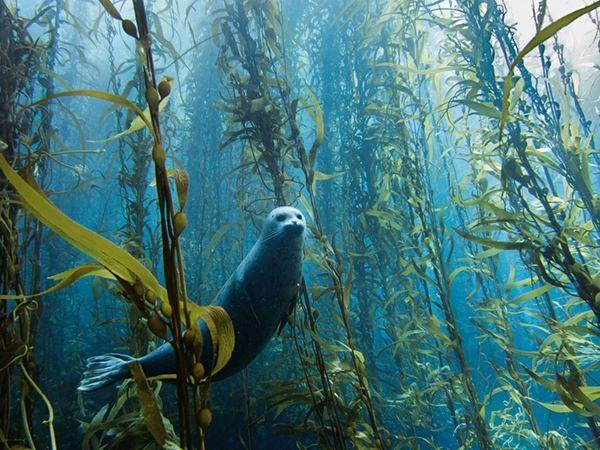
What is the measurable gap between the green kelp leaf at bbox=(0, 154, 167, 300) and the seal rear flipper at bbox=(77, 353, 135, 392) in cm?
122

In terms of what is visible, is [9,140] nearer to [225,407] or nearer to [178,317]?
[178,317]

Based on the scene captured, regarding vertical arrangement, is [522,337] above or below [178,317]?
below

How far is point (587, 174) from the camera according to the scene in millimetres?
2189

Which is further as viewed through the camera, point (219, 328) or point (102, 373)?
point (102, 373)

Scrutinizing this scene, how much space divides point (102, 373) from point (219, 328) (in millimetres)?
1409

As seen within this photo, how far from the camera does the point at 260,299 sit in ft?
6.50

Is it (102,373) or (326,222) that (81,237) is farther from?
(326,222)

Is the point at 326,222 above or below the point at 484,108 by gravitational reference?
above

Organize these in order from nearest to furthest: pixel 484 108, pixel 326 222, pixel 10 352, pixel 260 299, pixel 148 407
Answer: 1. pixel 148 407
2. pixel 10 352
3. pixel 260 299
4. pixel 484 108
5. pixel 326 222

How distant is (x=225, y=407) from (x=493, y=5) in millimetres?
6863

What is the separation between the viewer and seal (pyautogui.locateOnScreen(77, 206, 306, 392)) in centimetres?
192

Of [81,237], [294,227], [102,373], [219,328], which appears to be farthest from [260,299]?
[81,237]

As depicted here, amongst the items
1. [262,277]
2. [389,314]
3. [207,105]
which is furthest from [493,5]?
[207,105]

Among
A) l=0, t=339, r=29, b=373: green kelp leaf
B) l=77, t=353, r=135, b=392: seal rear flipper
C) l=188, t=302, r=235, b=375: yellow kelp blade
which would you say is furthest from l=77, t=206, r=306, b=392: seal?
l=188, t=302, r=235, b=375: yellow kelp blade
